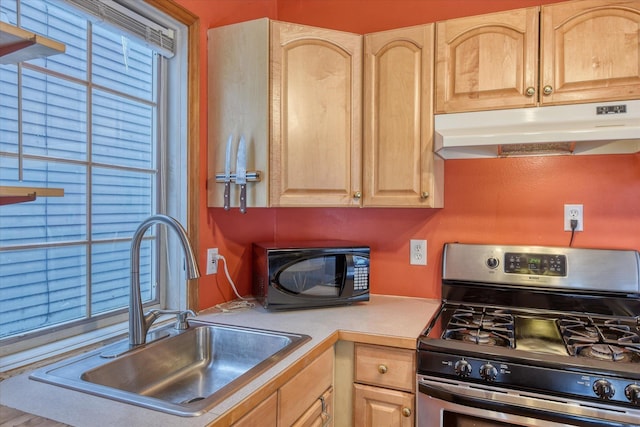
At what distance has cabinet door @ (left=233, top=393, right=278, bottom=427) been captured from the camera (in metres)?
1.01

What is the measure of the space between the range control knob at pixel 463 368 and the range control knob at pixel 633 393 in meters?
0.41

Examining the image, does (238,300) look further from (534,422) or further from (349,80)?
(534,422)

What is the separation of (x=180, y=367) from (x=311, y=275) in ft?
2.04

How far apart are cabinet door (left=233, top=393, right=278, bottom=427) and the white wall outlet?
3.61ft

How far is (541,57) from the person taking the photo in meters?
1.57

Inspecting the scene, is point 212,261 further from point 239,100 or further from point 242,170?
point 239,100

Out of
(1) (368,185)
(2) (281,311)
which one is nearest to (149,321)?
(2) (281,311)

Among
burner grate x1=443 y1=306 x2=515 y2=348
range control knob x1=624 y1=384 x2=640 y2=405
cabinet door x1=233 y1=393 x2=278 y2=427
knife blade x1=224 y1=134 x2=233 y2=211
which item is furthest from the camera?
knife blade x1=224 y1=134 x2=233 y2=211

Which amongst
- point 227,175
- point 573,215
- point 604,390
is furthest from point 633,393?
point 227,175

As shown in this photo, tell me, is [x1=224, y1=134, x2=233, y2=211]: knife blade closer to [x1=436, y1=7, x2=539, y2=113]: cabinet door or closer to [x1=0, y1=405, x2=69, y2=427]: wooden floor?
[x1=436, y1=7, x2=539, y2=113]: cabinet door

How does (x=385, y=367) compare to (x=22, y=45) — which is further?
(x=385, y=367)

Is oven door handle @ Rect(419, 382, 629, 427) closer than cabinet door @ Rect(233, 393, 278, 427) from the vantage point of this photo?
No

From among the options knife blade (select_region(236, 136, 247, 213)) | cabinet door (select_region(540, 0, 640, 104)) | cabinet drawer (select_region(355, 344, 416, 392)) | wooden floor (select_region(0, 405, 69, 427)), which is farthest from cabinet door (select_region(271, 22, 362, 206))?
wooden floor (select_region(0, 405, 69, 427))

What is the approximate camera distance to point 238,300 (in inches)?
78.1
